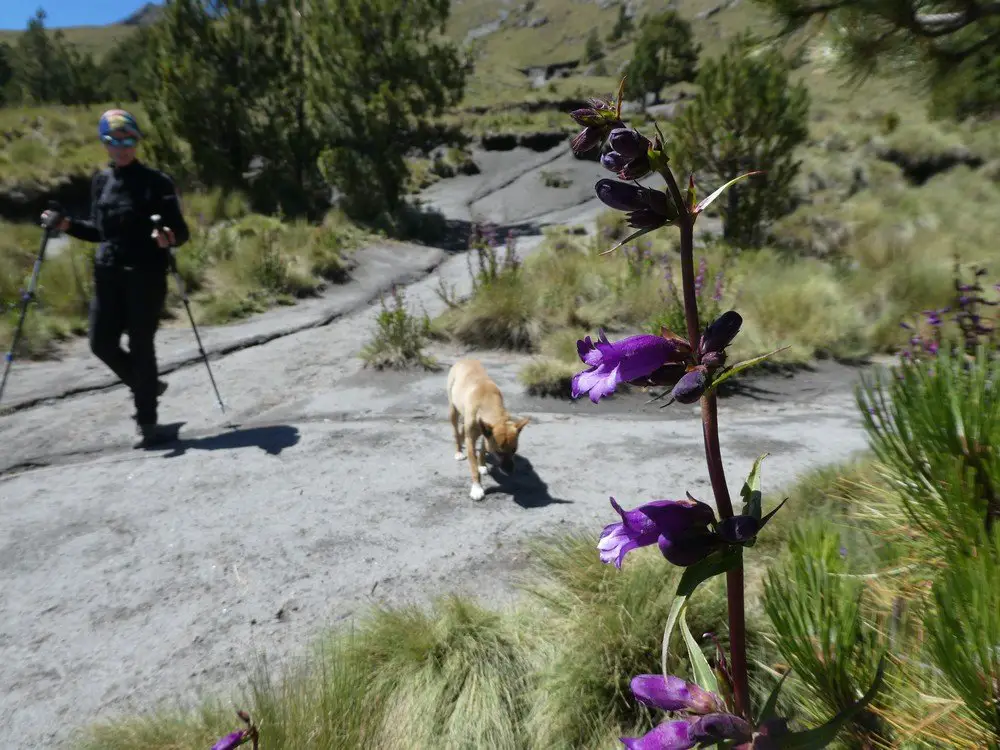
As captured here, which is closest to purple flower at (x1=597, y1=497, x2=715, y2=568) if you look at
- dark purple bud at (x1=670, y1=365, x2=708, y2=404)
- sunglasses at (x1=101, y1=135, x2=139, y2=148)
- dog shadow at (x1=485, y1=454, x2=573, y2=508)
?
dark purple bud at (x1=670, y1=365, x2=708, y2=404)

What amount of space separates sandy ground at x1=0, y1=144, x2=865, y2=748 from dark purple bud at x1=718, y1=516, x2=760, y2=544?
7.56 feet

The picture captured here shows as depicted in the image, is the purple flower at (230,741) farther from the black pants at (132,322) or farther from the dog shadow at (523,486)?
the black pants at (132,322)

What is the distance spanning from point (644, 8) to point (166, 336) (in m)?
132

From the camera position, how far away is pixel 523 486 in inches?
163

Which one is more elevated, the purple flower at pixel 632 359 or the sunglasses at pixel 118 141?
the sunglasses at pixel 118 141

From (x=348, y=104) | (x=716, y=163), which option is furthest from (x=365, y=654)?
(x=348, y=104)

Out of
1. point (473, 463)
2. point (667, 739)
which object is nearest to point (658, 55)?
point (473, 463)

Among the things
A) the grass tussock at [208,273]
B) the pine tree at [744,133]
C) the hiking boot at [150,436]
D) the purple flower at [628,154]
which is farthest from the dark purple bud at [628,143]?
the pine tree at [744,133]

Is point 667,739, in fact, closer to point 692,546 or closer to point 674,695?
point 674,695

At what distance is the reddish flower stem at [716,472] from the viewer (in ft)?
2.57

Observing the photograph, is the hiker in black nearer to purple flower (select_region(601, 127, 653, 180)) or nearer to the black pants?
the black pants

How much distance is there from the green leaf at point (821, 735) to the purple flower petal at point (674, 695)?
9 cm

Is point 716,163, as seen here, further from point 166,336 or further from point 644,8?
point 644,8

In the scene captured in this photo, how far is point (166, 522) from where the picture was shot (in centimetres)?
356
